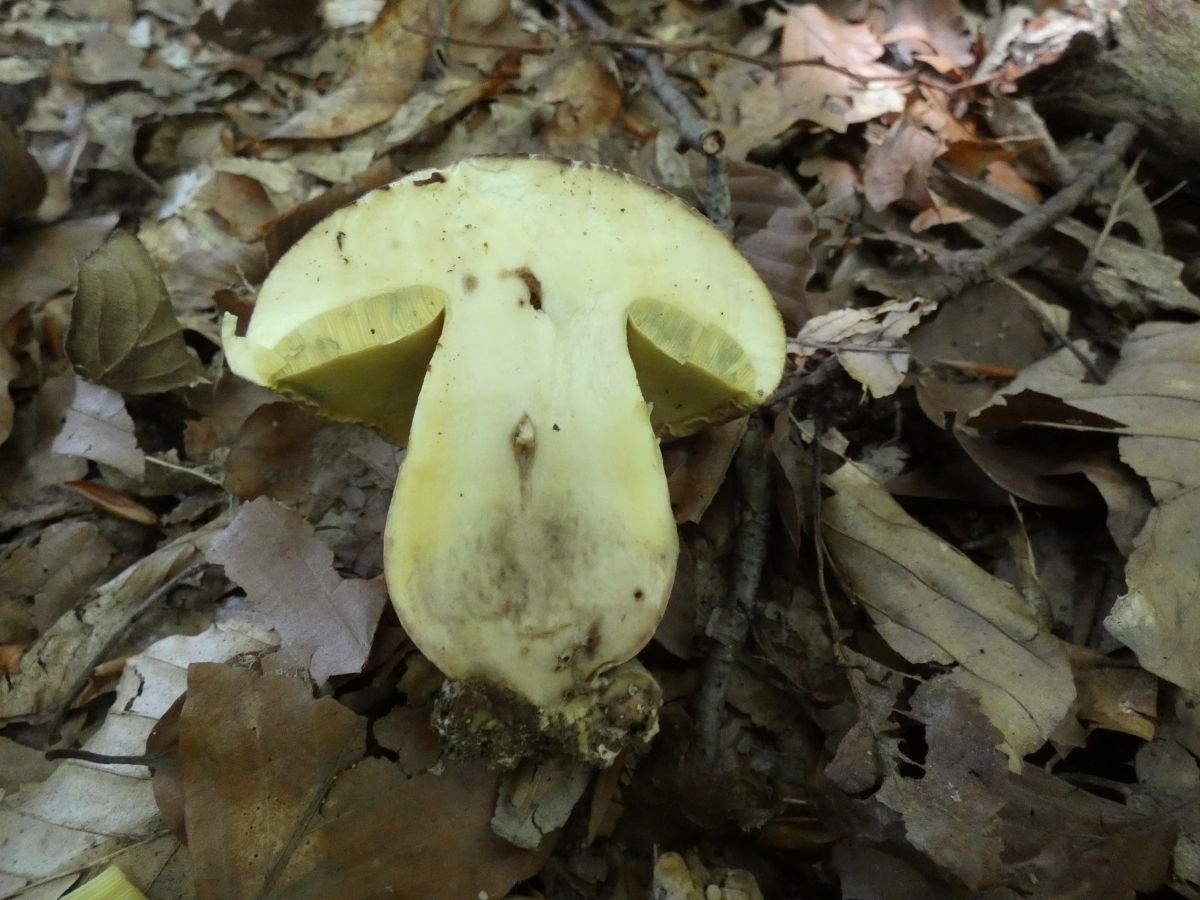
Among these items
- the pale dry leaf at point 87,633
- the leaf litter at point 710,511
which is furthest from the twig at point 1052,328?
the pale dry leaf at point 87,633

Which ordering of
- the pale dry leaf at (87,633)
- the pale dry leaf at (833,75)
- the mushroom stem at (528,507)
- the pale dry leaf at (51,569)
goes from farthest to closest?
the pale dry leaf at (833,75), the pale dry leaf at (51,569), the pale dry leaf at (87,633), the mushroom stem at (528,507)

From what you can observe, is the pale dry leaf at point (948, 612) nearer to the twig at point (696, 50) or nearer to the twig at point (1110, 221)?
the twig at point (1110, 221)

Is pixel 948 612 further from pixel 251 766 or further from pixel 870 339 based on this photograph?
pixel 251 766

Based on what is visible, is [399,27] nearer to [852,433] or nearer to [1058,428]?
[852,433]

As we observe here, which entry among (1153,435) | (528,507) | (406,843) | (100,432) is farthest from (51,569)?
(1153,435)

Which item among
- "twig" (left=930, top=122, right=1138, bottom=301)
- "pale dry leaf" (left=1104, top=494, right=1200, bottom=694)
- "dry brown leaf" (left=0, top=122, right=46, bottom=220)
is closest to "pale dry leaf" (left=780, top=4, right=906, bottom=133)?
"twig" (left=930, top=122, right=1138, bottom=301)

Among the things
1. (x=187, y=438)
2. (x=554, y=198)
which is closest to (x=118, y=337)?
(x=187, y=438)
